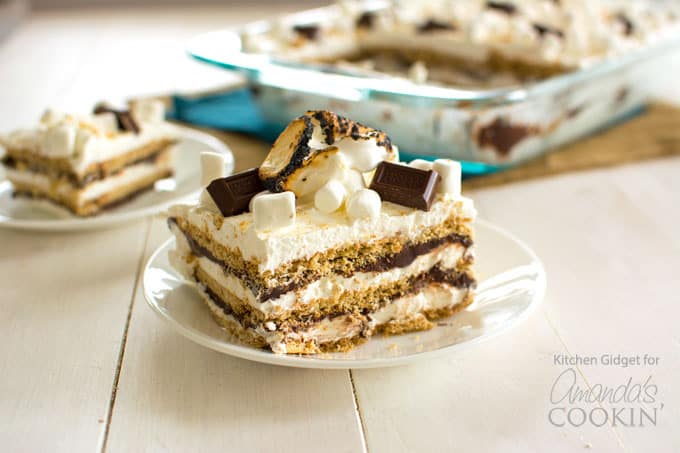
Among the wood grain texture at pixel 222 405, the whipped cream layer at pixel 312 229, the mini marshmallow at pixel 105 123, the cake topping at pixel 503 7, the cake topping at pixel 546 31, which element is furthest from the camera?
the cake topping at pixel 503 7

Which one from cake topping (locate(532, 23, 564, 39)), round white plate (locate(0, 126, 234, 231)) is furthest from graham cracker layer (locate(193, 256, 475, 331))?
cake topping (locate(532, 23, 564, 39))

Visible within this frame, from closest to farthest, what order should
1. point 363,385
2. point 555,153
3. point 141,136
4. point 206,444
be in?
point 206,444, point 363,385, point 141,136, point 555,153

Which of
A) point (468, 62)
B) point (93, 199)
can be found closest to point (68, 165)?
point (93, 199)

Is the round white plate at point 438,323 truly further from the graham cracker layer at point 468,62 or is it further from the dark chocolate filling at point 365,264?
the graham cracker layer at point 468,62

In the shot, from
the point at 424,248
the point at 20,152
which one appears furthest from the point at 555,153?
the point at 20,152

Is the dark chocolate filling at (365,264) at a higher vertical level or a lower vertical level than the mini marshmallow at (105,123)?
higher

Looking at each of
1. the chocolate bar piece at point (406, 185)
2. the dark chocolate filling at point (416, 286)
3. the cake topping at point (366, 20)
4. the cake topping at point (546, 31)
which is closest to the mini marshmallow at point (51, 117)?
the dark chocolate filling at point (416, 286)

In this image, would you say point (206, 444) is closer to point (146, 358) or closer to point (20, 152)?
point (146, 358)
